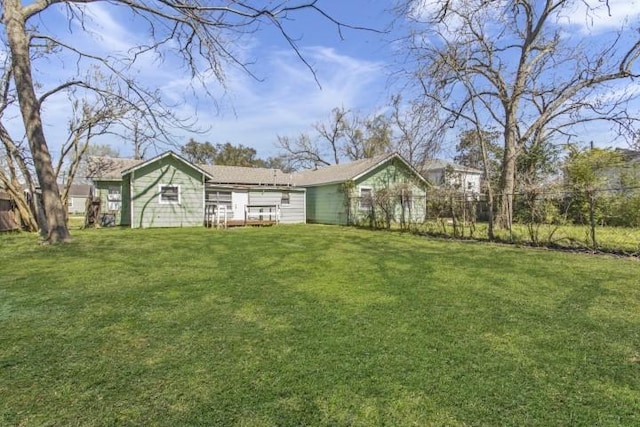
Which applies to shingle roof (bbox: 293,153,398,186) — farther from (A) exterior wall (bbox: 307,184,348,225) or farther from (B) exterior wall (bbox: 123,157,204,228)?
(B) exterior wall (bbox: 123,157,204,228)

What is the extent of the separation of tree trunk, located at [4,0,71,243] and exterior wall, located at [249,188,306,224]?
10388 millimetres

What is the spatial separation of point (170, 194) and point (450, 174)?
20.6 m

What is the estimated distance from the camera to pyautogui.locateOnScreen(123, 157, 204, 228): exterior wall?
15336mm

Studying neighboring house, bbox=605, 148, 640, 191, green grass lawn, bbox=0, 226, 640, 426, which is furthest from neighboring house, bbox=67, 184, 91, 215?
neighboring house, bbox=605, 148, 640, 191

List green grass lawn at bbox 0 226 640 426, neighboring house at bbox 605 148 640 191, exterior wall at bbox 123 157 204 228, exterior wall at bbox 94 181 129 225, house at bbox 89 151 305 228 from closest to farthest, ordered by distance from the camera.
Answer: green grass lawn at bbox 0 226 640 426
neighboring house at bbox 605 148 640 191
exterior wall at bbox 123 157 204 228
house at bbox 89 151 305 228
exterior wall at bbox 94 181 129 225

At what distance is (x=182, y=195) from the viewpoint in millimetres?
16516

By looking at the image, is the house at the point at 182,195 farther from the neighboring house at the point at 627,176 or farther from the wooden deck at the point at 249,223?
the neighboring house at the point at 627,176

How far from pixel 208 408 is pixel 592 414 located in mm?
2315

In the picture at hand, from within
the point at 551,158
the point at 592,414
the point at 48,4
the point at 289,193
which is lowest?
the point at 592,414

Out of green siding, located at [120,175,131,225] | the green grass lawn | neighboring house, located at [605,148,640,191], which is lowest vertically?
the green grass lawn

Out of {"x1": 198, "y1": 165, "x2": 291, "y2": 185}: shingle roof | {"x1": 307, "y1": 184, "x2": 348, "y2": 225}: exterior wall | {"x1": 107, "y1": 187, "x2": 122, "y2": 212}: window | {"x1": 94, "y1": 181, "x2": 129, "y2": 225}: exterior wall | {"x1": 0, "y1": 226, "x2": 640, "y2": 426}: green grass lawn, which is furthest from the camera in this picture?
{"x1": 198, "y1": 165, "x2": 291, "y2": 185}: shingle roof

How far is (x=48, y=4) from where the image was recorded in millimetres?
8445

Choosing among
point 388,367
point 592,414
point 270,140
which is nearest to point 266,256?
point 388,367

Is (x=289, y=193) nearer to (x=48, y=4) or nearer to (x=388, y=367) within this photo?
(x=48, y=4)
